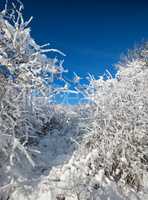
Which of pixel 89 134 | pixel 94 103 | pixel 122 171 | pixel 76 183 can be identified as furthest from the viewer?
pixel 94 103

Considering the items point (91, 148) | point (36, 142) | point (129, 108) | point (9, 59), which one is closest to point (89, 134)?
point (91, 148)

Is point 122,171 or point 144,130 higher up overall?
point 144,130

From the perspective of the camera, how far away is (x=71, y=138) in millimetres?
10141

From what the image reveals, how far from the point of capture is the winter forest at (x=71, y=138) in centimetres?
811

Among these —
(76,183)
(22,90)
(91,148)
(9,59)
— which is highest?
(9,59)

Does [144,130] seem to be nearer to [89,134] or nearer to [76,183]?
[89,134]

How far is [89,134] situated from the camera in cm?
1029

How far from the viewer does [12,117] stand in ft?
29.8

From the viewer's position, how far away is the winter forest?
8.11 meters

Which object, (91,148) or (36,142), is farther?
(36,142)

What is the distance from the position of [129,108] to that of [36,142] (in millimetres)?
3019

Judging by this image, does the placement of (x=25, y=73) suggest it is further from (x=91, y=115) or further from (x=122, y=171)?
(x=122, y=171)

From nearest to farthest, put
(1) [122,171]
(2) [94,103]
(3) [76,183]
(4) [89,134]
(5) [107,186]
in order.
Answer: (3) [76,183], (5) [107,186], (1) [122,171], (4) [89,134], (2) [94,103]

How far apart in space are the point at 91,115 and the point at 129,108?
47.2 inches
